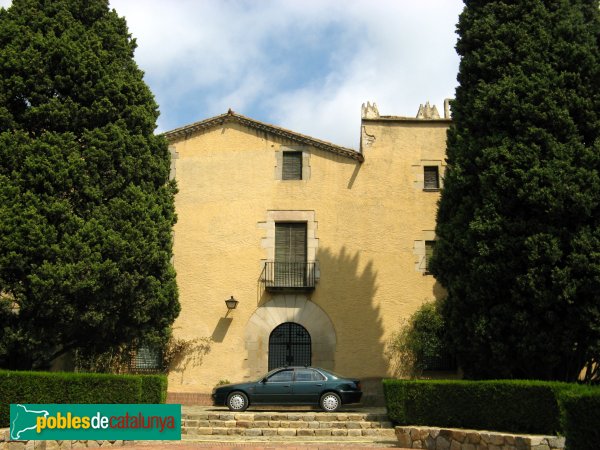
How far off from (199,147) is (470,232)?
373 inches

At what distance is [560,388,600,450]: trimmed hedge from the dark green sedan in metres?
7.04

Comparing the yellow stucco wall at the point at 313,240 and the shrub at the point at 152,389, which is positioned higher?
the yellow stucco wall at the point at 313,240

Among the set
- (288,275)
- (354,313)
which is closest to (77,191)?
(288,275)

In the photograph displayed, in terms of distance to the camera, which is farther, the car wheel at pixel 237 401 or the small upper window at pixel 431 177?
the small upper window at pixel 431 177

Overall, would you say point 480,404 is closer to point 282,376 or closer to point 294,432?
point 294,432

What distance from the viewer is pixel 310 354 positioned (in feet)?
58.5

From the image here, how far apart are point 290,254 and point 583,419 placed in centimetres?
1140

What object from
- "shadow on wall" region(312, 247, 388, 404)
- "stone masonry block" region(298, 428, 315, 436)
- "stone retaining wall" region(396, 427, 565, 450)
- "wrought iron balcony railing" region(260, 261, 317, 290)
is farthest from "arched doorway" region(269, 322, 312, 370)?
"stone retaining wall" region(396, 427, 565, 450)

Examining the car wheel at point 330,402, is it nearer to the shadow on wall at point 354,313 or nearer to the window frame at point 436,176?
the shadow on wall at point 354,313

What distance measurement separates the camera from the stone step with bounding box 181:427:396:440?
12.8 meters

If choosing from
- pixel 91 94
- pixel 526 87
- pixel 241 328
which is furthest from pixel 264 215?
pixel 526 87

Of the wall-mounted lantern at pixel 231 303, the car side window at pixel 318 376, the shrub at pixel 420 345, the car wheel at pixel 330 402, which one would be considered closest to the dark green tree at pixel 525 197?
the car wheel at pixel 330 402

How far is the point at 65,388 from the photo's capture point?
11430 millimetres

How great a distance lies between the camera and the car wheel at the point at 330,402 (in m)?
14.5
